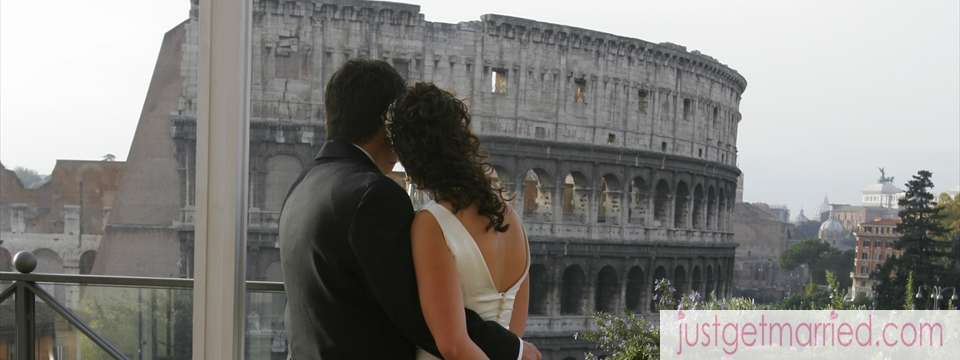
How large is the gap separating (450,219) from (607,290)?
532 inches

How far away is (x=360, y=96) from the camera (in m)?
0.63

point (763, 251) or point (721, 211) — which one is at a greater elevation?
point (721, 211)

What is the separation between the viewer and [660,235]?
14.7 m

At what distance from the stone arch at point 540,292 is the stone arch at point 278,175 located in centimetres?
476

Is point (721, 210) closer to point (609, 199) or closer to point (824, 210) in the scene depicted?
point (609, 199)

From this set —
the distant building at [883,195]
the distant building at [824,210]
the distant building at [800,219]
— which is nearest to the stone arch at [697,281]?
the distant building at [800,219]

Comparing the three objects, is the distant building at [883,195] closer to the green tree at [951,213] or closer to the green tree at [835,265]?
the green tree at [951,213]

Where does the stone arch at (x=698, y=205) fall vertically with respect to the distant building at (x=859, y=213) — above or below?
below

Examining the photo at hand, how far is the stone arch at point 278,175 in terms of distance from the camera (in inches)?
403

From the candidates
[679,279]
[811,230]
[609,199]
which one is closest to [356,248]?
[811,230]

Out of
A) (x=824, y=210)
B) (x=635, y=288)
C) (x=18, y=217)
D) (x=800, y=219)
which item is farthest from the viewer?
(x=635, y=288)

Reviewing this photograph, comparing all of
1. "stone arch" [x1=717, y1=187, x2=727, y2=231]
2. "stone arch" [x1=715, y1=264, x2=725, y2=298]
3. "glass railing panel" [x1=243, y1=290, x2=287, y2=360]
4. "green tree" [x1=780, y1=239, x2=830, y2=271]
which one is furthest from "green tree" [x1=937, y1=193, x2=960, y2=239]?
"stone arch" [x1=715, y1=264, x2=725, y2=298]

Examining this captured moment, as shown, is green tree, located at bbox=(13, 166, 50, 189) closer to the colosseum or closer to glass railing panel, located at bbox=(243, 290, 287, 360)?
glass railing panel, located at bbox=(243, 290, 287, 360)

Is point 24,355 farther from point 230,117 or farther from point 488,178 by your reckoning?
point 488,178
